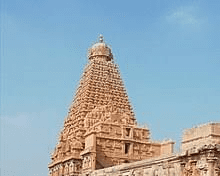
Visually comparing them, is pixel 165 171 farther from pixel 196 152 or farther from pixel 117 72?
pixel 117 72

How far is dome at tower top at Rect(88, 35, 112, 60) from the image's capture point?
7031 cm

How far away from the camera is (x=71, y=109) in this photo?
221 feet

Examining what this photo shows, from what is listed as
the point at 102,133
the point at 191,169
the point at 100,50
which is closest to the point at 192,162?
the point at 191,169

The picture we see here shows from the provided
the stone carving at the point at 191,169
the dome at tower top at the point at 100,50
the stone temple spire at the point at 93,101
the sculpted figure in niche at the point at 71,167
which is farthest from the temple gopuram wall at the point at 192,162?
the dome at tower top at the point at 100,50

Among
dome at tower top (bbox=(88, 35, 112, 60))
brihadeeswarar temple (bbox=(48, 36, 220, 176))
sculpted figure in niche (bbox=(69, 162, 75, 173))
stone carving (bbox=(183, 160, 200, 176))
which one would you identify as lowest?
stone carving (bbox=(183, 160, 200, 176))

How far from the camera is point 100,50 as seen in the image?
231 feet

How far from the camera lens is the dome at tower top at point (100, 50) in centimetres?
7031

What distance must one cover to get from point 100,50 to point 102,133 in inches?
664

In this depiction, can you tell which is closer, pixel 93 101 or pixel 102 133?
pixel 102 133

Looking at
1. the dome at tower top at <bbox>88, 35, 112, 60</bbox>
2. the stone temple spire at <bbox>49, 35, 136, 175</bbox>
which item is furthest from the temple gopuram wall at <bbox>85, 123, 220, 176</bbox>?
the dome at tower top at <bbox>88, 35, 112, 60</bbox>

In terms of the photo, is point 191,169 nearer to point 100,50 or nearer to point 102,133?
point 102,133

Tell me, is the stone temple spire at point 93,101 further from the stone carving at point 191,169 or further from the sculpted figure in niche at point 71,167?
the stone carving at point 191,169

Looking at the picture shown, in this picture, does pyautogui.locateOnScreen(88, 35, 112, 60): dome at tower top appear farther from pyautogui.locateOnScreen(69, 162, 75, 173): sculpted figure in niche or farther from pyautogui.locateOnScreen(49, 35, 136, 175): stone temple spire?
pyautogui.locateOnScreen(69, 162, 75, 173): sculpted figure in niche

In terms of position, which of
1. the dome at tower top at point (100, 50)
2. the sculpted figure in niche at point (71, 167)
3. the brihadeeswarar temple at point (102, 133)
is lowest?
the sculpted figure in niche at point (71, 167)
